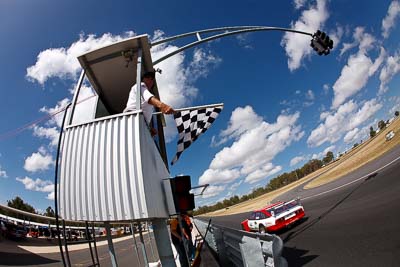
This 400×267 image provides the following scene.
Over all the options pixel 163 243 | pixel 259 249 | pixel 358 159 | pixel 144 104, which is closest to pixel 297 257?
pixel 259 249

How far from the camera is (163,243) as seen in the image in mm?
3277

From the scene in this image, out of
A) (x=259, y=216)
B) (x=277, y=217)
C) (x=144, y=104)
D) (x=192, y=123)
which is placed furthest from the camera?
(x=259, y=216)

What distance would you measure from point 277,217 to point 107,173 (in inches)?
524

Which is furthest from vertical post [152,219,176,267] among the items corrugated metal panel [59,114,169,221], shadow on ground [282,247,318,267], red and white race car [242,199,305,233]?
red and white race car [242,199,305,233]

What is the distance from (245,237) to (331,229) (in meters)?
5.59

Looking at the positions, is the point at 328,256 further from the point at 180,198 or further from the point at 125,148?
the point at 125,148

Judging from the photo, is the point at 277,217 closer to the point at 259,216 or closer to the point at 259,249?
the point at 259,216

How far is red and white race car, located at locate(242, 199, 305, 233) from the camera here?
1427cm

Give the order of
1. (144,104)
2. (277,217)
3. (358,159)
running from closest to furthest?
(144,104)
(277,217)
(358,159)

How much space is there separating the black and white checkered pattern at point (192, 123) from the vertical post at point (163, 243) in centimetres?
169

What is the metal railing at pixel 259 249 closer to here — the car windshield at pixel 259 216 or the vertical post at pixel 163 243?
the vertical post at pixel 163 243

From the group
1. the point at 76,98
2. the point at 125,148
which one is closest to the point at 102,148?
the point at 125,148

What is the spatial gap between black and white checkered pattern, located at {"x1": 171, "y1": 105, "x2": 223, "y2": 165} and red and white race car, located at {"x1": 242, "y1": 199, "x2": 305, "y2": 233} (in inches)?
439

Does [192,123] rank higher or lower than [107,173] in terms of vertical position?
higher
